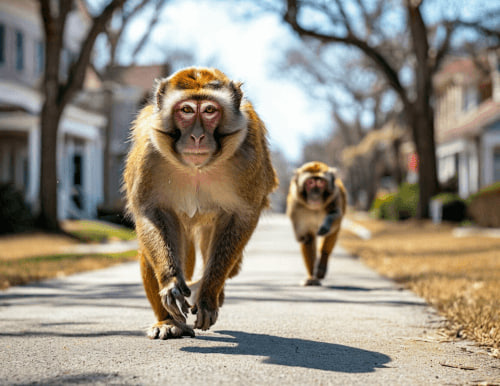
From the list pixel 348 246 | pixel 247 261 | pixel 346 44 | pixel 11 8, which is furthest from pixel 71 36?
pixel 247 261

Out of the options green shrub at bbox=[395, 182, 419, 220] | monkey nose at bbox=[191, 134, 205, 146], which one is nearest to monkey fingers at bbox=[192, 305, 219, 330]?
monkey nose at bbox=[191, 134, 205, 146]

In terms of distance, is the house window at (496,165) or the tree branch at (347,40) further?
the house window at (496,165)

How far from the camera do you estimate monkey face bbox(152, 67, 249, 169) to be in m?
4.47

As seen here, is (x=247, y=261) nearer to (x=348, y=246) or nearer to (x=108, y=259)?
(x=108, y=259)

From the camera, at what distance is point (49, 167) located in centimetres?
1839

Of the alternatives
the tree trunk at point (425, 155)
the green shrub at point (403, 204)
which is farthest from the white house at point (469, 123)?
the tree trunk at point (425, 155)

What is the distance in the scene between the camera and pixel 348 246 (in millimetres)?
17062

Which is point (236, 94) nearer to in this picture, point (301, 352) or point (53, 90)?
point (301, 352)

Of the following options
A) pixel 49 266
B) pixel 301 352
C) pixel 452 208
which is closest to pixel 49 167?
pixel 49 266

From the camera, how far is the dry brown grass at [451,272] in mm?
5777

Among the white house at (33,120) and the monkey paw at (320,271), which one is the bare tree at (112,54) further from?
the monkey paw at (320,271)

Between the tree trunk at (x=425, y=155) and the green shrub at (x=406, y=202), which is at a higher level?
the tree trunk at (x=425, y=155)

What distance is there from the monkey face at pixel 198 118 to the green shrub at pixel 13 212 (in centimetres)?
1455

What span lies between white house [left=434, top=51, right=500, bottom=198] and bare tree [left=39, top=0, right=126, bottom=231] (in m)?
16.6
